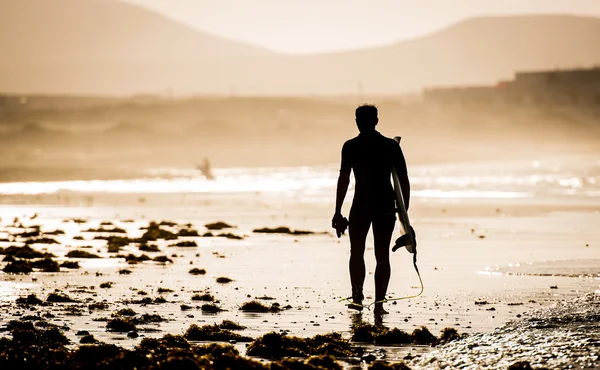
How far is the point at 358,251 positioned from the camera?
12039 millimetres

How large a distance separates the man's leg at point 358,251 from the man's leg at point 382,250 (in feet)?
0.46

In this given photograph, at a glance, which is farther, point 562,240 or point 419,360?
point 562,240

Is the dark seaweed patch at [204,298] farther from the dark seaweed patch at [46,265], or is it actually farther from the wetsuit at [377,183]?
the dark seaweed patch at [46,265]

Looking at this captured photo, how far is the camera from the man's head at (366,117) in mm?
11805

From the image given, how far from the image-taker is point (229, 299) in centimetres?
1268

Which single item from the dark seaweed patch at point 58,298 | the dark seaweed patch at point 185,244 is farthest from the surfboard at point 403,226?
the dark seaweed patch at point 185,244

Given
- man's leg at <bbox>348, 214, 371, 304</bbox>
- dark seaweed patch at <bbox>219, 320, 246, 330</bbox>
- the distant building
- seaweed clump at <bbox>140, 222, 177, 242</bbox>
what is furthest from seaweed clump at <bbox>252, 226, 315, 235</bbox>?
the distant building

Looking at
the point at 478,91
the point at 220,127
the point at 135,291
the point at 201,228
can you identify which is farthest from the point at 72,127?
the point at 135,291

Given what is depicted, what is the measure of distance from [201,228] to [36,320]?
615 inches

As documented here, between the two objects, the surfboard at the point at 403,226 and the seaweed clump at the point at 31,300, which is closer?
the surfboard at the point at 403,226

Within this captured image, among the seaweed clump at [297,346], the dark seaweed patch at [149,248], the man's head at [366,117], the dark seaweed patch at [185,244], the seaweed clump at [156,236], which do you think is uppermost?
the man's head at [366,117]

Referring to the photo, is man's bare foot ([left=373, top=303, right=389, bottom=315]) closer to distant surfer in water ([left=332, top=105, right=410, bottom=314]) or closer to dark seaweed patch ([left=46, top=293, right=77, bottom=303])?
distant surfer in water ([left=332, top=105, right=410, bottom=314])

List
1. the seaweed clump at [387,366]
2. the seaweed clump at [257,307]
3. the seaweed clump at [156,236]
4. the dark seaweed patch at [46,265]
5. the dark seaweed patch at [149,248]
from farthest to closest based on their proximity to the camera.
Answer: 1. the seaweed clump at [156,236]
2. the dark seaweed patch at [149,248]
3. the dark seaweed patch at [46,265]
4. the seaweed clump at [257,307]
5. the seaweed clump at [387,366]

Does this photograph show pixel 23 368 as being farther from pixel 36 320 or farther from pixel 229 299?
pixel 229 299
